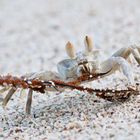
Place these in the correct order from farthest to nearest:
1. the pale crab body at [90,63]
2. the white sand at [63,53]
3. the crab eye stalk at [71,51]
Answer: the crab eye stalk at [71,51] → the pale crab body at [90,63] → the white sand at [63,53]

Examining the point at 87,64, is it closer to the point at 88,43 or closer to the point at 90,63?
the point at 90,63

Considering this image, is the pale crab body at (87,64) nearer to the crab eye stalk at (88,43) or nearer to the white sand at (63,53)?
the crab eye stalk at (88,43)

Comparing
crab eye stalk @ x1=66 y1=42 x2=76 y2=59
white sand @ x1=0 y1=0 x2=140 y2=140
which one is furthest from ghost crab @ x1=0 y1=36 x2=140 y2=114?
white sand @ x1=0 y1=0 x2=140 y2=140

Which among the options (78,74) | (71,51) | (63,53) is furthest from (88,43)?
(63,53)

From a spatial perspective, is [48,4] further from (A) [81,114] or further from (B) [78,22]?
(A) [81,114]

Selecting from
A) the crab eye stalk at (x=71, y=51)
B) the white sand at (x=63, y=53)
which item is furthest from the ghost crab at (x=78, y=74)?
the white sand at (x=63, y=53)

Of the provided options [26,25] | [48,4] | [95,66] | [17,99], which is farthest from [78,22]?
[95,66]

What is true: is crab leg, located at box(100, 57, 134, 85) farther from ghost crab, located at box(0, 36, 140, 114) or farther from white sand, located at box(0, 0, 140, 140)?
white sand, located at box(0, 0, 140, 140)

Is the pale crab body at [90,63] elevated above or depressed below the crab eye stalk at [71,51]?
below
